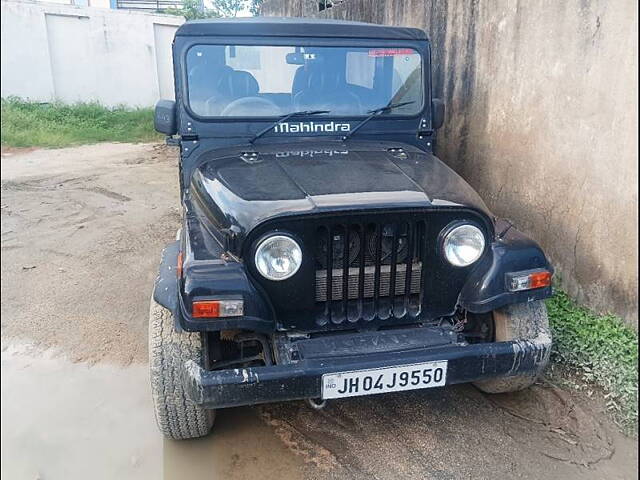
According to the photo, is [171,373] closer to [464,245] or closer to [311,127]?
[464,245]

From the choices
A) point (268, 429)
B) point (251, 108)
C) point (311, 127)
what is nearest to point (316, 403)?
point (268, 429)

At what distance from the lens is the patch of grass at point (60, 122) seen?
1363mm

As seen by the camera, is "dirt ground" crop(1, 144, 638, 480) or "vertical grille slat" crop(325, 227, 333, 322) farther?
"vertical grille slat" crop(325, 227, 333, 322)

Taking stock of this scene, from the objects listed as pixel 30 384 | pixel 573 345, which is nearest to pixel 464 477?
pixel 573 345

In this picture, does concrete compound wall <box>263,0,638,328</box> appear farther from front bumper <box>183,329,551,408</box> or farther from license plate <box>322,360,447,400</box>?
license plate <box>322,360,447,400</box>

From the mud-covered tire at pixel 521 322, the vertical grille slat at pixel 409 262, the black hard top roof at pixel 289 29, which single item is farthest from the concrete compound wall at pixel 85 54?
the mud-covered tire at pixel 521 322

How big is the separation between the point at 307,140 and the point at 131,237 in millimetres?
2775

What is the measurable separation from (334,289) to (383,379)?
1.36 ft

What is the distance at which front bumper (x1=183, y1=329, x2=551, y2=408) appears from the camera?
220cm

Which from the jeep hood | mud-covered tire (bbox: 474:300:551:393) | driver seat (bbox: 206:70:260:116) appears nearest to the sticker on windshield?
the jeep hood

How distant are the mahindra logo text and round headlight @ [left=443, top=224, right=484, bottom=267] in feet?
3.86

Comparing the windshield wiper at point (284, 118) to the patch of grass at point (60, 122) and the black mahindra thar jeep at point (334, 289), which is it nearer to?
the black mahindra thar jeep at point (334, 289)

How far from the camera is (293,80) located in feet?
10.9

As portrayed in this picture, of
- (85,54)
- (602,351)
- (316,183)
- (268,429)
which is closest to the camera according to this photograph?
(85,54)
